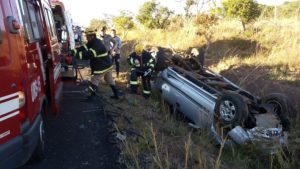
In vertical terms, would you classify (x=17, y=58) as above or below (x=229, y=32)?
above

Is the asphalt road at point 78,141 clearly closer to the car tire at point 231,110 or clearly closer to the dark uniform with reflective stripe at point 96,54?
the dark uniform with reflective stripe at point 96,54

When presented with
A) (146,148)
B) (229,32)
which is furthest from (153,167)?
(229,32)

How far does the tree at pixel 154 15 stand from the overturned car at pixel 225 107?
14.8 meters

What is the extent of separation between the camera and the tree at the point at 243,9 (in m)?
15.4

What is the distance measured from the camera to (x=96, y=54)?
A: 324 inches

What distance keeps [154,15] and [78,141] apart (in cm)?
1961

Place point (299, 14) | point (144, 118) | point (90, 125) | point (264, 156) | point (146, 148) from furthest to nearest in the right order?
1. point (299, 14)
2. point (144, 118)
3. point (90, 125)
4. point (264, 156)
5. point (146, 148)

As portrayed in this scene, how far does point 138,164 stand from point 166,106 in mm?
3964

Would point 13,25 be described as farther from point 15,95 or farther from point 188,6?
point 188,6

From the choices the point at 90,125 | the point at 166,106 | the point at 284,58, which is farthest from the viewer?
the point at 284,58

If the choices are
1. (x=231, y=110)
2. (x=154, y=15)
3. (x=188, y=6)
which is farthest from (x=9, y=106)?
(x=154, y=15)

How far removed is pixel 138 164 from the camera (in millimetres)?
4445

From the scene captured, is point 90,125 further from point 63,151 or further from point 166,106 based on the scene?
point 166,106

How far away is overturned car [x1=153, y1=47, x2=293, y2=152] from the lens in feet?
20.0
